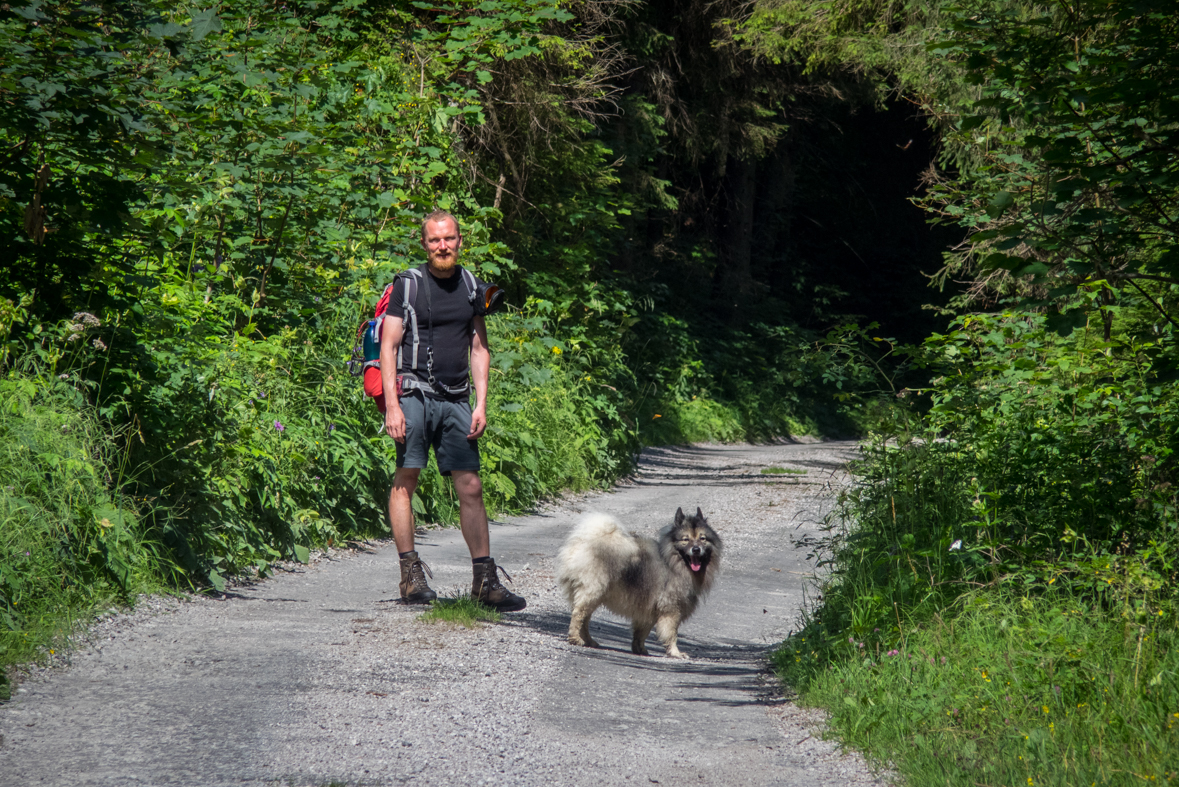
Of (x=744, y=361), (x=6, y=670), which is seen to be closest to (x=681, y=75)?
(x=744, y=361)

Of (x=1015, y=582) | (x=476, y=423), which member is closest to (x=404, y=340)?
(x=476, y=423)

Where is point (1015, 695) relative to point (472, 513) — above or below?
below

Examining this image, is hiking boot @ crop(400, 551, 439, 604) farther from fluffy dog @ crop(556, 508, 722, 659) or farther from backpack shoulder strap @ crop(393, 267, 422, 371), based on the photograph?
backpack shoulder strap @ crop(393, 267, 422, 371)

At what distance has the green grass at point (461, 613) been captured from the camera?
Result: 19.4 feet

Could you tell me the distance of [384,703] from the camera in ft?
14.4

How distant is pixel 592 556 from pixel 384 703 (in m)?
2.26

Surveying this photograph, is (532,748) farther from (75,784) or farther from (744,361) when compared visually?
(744,361)

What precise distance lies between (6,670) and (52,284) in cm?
246

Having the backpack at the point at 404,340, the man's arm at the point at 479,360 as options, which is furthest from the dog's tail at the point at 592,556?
the backpack at the point at 404,340

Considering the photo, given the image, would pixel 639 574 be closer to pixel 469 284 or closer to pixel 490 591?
→ pixel 490 591

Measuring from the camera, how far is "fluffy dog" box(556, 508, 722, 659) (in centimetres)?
641

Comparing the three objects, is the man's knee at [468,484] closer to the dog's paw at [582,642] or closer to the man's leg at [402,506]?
the man's leg at [402,506]

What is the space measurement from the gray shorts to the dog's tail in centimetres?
77

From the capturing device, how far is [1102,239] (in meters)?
4.46
